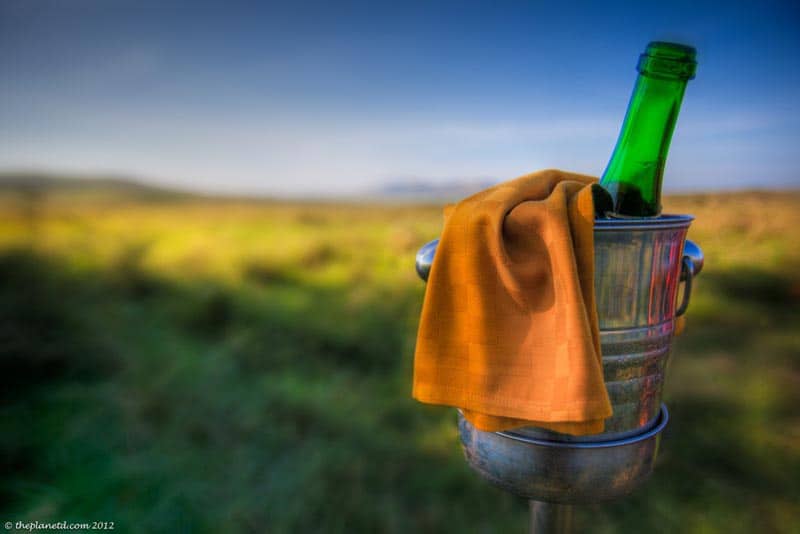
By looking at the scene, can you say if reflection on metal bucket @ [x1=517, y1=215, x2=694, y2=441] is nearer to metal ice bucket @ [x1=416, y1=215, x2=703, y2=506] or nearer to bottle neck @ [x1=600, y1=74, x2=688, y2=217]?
metal ice bucket @ [x1=416, y1=215, x2=703, y2=506]

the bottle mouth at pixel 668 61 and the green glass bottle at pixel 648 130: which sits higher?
the bottle mouth at pixel 668 61

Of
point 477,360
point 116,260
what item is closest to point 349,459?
point 116,260

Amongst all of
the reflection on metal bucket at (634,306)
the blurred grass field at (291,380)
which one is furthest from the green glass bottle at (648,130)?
the blurred grass field at (291,380)

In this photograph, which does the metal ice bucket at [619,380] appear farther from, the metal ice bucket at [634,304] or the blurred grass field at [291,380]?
the blurred grass field at [291,380]

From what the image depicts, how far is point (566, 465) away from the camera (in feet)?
3.31

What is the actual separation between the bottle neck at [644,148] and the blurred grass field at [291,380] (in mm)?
1414

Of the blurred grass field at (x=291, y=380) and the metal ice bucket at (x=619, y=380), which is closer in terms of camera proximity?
the metal ice bucket at (x=619, y=380)

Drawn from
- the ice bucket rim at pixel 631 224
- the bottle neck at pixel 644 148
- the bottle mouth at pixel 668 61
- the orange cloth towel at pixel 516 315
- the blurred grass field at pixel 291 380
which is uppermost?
the bottle mouth at pixel 668 61

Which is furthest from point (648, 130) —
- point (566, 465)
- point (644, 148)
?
point (566, 465)

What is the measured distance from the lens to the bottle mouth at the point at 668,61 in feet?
3.30

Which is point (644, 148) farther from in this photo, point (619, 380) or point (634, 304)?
point (619, 380)

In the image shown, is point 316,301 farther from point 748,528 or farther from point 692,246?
point 692,246

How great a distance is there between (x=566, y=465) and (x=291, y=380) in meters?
2.25

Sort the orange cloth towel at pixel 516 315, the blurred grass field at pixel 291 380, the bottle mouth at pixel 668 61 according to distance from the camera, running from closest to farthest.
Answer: the orange cloth towel at pixel 516 315 < the bottle mouth at pixel 668 61 < the blurred grass field at pixel 291 380
